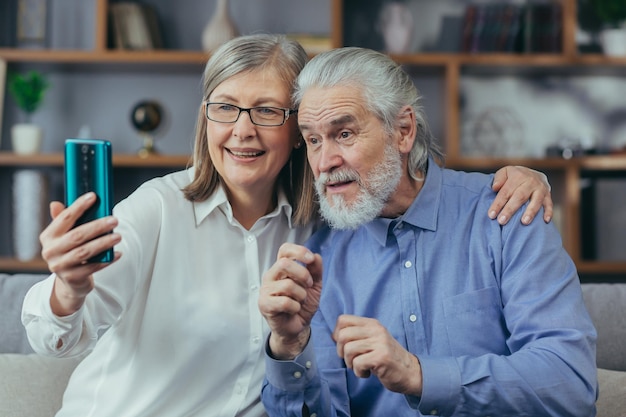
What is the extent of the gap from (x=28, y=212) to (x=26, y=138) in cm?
34

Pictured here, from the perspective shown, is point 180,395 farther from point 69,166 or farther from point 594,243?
point 594,243

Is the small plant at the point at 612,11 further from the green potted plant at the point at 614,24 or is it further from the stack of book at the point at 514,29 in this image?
the stack of book at the point at 514,29

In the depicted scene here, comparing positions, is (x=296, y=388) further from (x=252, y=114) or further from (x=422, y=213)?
(x=252, y=114)

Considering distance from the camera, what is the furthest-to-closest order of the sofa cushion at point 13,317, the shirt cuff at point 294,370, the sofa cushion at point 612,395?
1. the sofa cushion at point 13,317
2. the sofa cushion at point 612,395
3. the shirt cuff at point 294,370

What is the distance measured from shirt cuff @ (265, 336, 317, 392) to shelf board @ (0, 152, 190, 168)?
88.2 inches

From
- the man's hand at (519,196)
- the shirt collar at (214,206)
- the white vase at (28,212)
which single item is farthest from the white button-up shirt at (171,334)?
the white vase at (28,212)

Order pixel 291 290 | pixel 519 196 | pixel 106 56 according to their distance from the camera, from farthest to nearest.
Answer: pixel 106 56 < pixel 519 196 < pixel 291 290

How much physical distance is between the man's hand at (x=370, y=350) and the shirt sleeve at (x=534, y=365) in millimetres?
62

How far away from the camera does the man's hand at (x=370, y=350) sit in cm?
132

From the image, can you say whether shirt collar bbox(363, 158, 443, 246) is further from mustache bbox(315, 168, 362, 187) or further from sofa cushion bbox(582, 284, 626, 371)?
sofa cushion bbox(582, 284, 626, 371)

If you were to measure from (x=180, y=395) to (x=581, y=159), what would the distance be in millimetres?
2635

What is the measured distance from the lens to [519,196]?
1.63 m

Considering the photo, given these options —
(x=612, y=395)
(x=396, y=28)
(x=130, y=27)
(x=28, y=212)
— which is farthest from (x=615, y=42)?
(x=28, y=212)

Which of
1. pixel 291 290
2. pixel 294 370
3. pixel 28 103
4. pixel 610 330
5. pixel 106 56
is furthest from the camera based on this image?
pixel 28 103
